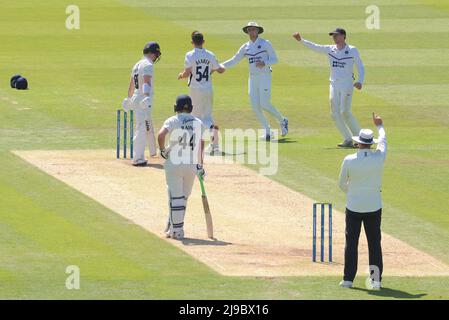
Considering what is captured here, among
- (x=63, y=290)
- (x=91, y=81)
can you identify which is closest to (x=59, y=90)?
(x=91, y=81)

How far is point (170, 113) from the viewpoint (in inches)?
1223

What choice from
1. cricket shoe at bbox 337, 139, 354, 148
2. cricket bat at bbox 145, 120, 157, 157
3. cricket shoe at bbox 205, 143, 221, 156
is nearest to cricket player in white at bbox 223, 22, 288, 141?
cricket shoe at bbox 337, 139, 354, 148

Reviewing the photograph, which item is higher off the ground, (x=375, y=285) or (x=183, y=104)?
(x=183, y=104)

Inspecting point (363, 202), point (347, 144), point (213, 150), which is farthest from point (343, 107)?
point (363, 202)

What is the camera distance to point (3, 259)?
1719 centimetres

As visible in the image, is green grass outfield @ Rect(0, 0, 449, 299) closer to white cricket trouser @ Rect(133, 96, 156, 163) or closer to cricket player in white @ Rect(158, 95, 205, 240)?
cricket player in white @ Rect(158, 95, 205, 240)

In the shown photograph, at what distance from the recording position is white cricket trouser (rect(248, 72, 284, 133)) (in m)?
27.3

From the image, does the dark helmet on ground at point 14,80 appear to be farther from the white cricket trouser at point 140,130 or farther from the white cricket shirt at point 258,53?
the white cricket trouser at point 140,130

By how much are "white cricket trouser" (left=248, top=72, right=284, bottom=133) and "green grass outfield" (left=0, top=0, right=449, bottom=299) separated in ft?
2.55

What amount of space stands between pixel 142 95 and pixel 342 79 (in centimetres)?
436

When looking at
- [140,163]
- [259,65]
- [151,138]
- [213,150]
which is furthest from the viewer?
[259,65]

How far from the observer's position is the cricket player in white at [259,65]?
26953 millimetres

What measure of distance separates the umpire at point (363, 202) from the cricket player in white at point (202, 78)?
30.8 feet

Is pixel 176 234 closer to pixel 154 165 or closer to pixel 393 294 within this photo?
pixel 393 294
